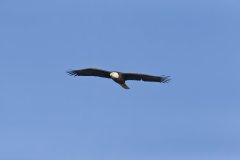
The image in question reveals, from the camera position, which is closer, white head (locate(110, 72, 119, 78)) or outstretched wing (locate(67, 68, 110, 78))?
white head (locate(110, 72, 119, 78))

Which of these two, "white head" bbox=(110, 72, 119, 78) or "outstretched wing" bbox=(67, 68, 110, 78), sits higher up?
"outstretched wing" bbox=(67, 68, 110, 78)

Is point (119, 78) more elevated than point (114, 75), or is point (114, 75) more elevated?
point (114, 75)

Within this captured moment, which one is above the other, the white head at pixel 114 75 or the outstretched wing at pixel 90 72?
the outstretched wing at pixel 90 72

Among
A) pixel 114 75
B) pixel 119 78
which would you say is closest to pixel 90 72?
pixel 114 75

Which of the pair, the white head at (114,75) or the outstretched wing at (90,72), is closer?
the white head at (114,75)

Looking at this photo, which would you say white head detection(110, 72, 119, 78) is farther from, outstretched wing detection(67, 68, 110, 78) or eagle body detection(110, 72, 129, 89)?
outstretched wing detection(67, 68, 110, 78)

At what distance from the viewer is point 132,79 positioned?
259 ft

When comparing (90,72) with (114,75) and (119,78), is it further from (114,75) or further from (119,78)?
(119,78)

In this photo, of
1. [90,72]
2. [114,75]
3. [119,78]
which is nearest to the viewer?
[119,78]

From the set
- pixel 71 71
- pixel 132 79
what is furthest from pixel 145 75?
pixel 71 71

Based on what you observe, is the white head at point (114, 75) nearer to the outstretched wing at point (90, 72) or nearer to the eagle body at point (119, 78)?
the eagle body at point (119, 78)

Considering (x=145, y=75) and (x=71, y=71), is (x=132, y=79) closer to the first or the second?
(x=145, y=75)

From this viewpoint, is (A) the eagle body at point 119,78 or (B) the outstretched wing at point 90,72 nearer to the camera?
(A) the eagle body at point 119,78

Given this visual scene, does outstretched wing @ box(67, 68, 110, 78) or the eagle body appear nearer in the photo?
the eagle body
